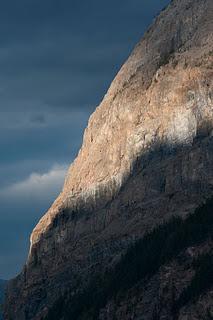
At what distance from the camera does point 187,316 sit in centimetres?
19850

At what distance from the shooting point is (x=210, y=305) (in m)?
198

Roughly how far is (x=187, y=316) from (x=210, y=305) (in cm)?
515
